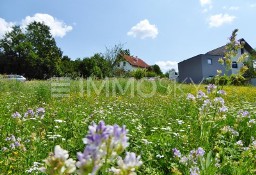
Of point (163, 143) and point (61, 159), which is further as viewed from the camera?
point (163, 143)

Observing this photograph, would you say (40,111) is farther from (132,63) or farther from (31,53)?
(132,63)

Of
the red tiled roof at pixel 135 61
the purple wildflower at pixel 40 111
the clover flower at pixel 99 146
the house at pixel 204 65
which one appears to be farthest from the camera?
the red tiled roof at pixel 135 61

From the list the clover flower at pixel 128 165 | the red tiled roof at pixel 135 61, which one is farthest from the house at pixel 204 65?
the clover flower at pixel 128 165

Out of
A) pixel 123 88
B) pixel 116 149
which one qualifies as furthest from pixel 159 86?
pixel 116 149

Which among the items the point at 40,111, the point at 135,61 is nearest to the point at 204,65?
the point at 135,61

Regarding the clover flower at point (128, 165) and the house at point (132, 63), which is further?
the house at point (132, 63)

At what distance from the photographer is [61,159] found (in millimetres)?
858

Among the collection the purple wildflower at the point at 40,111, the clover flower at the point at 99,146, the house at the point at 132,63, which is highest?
the house at the point at 132,63

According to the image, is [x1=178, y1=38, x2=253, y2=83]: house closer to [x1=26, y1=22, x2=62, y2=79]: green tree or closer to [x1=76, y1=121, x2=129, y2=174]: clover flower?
[x1=26, y1=22, x2=62, y2=79]: green tree

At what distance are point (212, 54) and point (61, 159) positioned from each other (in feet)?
127

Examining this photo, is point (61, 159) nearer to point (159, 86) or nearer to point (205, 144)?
point (205, 144)

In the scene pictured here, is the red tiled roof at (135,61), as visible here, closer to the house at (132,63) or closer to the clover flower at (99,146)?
the house at (132,63)

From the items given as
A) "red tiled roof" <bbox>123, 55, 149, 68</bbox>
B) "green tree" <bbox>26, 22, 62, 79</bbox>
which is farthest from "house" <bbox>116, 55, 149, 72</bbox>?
"green tree" <bbox>26, 22, 62, 79</bbox>

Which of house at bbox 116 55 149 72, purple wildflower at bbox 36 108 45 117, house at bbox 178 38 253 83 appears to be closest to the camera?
purple wildflower at bbox 36 108 45 117
